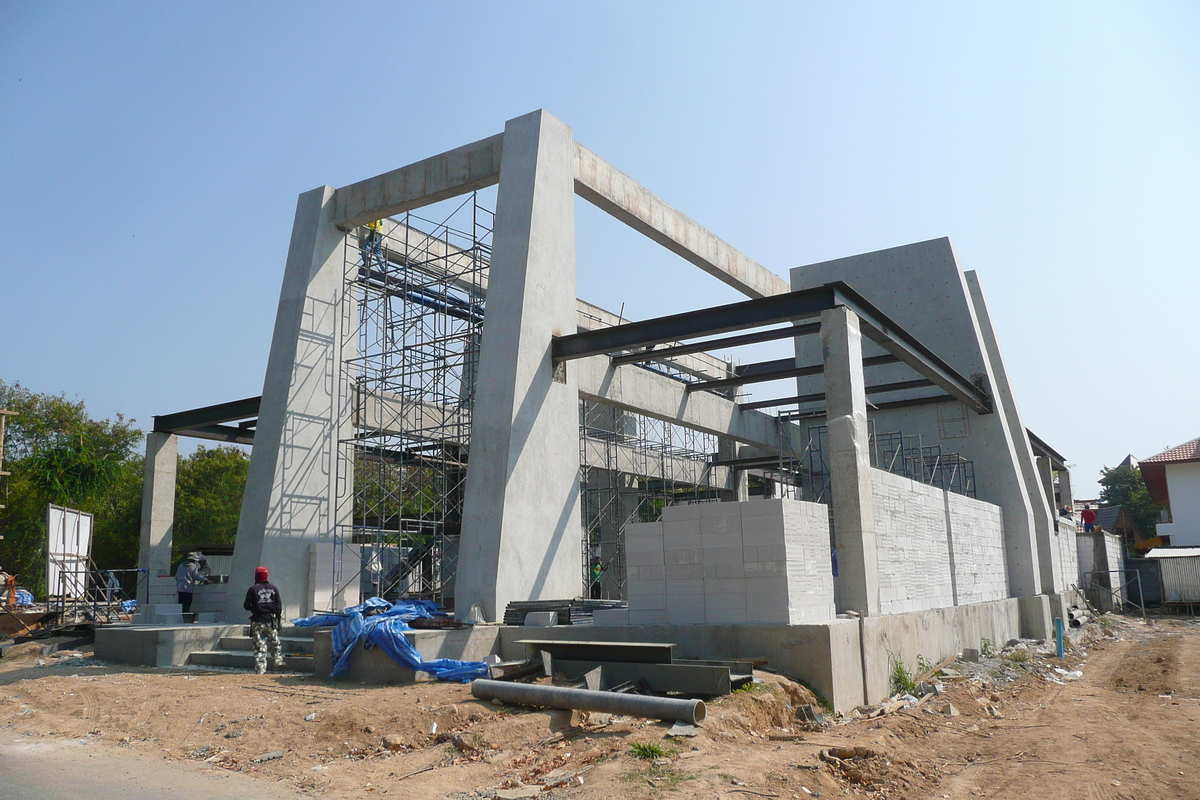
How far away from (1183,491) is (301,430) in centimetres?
4570

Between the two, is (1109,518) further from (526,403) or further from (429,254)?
(526,403)

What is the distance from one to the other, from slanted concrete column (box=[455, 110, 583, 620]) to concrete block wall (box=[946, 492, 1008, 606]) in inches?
326

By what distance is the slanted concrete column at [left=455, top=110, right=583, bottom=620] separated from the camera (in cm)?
1415

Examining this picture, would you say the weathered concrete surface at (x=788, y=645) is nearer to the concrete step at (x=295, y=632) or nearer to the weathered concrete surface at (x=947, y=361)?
the concrete step at (x=295, y=632)

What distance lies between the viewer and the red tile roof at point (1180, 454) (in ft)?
145

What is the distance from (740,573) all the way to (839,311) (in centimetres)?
478

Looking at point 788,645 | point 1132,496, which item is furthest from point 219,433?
point 1132,496

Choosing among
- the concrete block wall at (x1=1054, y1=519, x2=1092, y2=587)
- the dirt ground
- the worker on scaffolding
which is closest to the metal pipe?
the dirt ground

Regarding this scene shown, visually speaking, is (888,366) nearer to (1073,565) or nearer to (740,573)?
(1073,565)

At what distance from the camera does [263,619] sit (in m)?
13.0

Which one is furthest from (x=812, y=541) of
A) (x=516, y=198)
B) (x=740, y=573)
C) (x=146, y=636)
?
(x=146, y=636)

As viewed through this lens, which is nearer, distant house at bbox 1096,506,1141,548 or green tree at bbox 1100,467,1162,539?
distant house at bbox 1096,506,1141,548

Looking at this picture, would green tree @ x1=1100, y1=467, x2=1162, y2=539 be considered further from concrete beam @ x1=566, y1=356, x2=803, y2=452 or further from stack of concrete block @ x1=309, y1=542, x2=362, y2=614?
stack of concrete block @ x1=309, y1=542, x2=362, y2=614

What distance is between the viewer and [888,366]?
981 inches
